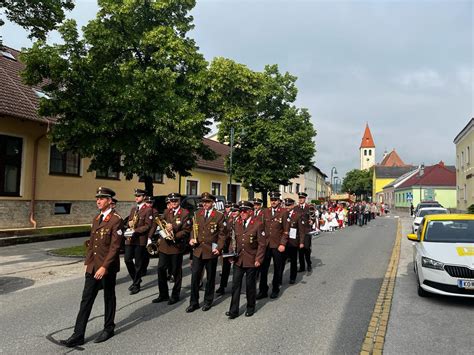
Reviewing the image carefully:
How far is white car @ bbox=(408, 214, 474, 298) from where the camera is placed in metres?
6.43

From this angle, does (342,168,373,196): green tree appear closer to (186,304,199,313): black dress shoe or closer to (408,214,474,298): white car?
(408,214,474,298): white car

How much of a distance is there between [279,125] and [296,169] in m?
3.54

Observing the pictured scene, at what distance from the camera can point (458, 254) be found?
22.2 ft

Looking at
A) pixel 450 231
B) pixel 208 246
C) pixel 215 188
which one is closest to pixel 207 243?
pixel 208 246

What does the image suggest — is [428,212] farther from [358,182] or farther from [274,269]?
[358,182]

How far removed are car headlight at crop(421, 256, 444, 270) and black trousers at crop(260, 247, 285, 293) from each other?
2534mm

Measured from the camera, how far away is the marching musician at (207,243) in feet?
21.7

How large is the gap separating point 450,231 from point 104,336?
21.8ft

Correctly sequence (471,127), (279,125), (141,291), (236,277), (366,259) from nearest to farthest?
(236,277)
(141,291)
(366,259)
(279,125)
(471,127)

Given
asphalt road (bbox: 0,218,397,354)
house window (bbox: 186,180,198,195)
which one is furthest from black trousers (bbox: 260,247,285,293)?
house window (bbox: 186,180,198,195)

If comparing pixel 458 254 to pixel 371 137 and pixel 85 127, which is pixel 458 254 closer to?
pixel 85 127

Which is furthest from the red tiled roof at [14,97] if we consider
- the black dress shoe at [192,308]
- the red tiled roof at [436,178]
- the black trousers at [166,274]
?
the red tiled roof at [436,178]

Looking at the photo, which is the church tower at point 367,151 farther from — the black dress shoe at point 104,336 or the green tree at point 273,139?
the black dress shoe at point 104,336

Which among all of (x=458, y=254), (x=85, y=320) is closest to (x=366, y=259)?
(x=458, y=254)
